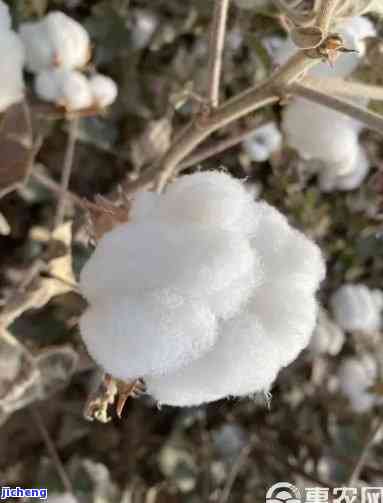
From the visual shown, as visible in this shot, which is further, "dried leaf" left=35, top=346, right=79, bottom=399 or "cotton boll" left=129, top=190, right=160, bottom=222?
"dried leaf" left=35, top=346, right=79, bottom=399

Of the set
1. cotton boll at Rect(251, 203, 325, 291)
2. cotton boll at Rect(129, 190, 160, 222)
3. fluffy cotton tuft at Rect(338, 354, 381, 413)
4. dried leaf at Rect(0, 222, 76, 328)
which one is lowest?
fluffy cotton tuft at Rect(338, 354, 381, 413)

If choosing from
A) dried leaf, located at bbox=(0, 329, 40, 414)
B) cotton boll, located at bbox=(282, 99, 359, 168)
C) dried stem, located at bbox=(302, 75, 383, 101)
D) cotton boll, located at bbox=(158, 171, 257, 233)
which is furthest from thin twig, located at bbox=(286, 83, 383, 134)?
dried leaf, located at bbox=(0, 329, 40, 414)

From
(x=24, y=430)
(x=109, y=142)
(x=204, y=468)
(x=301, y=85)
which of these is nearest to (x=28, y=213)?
(x=109, y=142)

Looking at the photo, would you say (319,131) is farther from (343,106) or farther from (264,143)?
(343,106)

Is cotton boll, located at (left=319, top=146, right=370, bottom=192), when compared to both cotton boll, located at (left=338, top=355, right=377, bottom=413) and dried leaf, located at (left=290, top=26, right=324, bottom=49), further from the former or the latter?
dried leaf, located at (left=290, top=26, right=324, bottom=49)

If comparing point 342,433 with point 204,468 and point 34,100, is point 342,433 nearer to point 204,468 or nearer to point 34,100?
point 204,468

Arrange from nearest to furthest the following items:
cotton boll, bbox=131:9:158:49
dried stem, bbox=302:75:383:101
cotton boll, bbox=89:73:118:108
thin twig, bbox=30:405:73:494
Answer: dried stem, bbox=302:75:383:101
cotton boll, bbox=89:73:118:108
thin twig, bbox=30:405:73:494
cotton boll, bbox=131:9:158:49

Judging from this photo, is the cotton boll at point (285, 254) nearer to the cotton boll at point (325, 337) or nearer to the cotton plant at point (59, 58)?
the cotton plant at point (59, 58)
